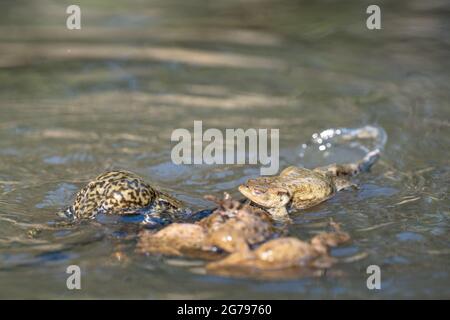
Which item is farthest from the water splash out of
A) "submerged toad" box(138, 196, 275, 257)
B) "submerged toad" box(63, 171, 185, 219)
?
"submerged toad" box(138, 196, 275, 257)

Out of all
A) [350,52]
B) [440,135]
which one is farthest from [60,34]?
[440,135]

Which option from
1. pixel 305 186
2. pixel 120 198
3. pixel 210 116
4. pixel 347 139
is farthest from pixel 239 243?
pixel 210 116

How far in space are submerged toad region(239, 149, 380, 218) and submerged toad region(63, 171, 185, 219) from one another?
1.94 ft

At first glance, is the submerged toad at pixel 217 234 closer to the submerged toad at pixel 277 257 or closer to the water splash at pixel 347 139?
the submerged toad at pixel 277 257

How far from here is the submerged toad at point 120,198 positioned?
5.04 m

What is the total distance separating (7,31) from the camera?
10367 mm

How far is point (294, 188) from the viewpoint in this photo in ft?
17.7

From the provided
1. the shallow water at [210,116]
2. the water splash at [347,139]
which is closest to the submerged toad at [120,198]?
the shallow water at [210,116]

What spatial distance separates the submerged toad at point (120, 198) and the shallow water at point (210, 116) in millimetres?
101

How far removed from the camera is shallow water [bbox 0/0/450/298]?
4.59m

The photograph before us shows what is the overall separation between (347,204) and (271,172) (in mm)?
1080

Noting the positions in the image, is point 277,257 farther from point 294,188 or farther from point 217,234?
point 294,188

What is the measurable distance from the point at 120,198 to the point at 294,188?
1268 millimetres
